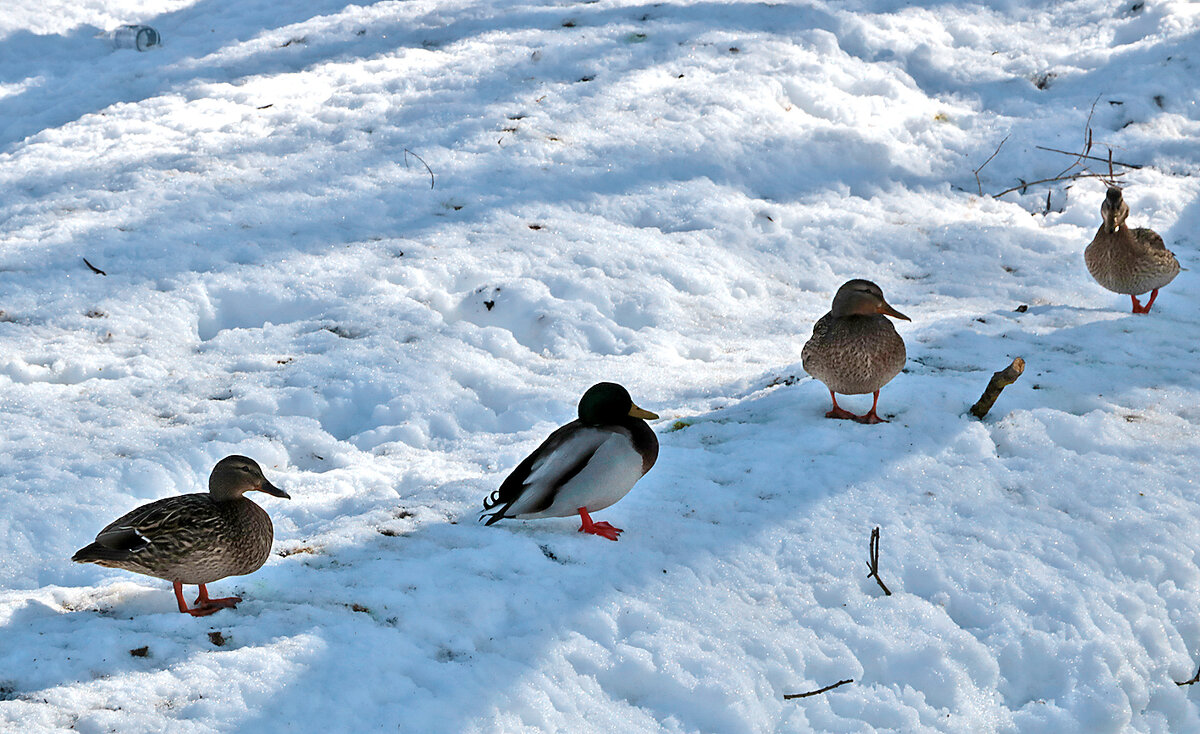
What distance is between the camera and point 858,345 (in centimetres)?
504

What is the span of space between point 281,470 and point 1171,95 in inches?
352

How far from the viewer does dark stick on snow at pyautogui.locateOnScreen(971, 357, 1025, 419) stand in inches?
194

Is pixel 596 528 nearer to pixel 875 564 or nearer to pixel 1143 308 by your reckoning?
pixel 875 564

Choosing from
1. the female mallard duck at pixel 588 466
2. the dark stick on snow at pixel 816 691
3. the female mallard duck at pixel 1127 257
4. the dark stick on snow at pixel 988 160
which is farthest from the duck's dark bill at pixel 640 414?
the dark stick on snow at pixel 988 160

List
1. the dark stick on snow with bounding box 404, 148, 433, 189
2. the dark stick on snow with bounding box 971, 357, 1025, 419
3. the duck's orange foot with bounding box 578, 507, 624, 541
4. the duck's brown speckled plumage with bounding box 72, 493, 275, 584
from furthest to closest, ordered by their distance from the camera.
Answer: the dark stick on snow with bounding box 404, 148, 433, 189
the dark stick on snow with bounding box 971, 357, 1025, 419
the duck's orange foot with bounding box 578, 507, 624, 541
the duck's brown speckled plumage with bounding box 72, 493, 275, 584

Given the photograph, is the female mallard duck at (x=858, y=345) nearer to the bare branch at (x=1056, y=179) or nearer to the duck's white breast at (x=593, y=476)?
the duck's white breast at (x=593, y=476)

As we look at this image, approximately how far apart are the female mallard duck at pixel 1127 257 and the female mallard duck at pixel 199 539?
584 centimetres

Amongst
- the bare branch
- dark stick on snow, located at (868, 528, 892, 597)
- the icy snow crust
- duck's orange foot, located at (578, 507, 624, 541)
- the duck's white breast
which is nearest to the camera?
the icy snow crust

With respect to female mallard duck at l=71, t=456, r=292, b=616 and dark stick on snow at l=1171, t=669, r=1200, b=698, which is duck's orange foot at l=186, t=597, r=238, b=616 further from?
dark stick on snow at l=1171, t=669, r=1200, b=698

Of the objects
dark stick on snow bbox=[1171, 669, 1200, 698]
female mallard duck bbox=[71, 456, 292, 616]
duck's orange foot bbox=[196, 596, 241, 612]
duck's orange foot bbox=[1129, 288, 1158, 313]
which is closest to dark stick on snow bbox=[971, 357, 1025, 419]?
dark stick on snow bbox=[1171, 669, 1200, 698]

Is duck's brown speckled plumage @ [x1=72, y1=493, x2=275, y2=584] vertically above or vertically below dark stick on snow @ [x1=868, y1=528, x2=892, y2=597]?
above

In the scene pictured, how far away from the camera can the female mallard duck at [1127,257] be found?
6656 millimetres

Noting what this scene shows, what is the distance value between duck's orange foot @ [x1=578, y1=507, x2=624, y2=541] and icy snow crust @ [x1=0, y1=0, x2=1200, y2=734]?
0.04 metres

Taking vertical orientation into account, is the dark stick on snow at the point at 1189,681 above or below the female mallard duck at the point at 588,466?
below
